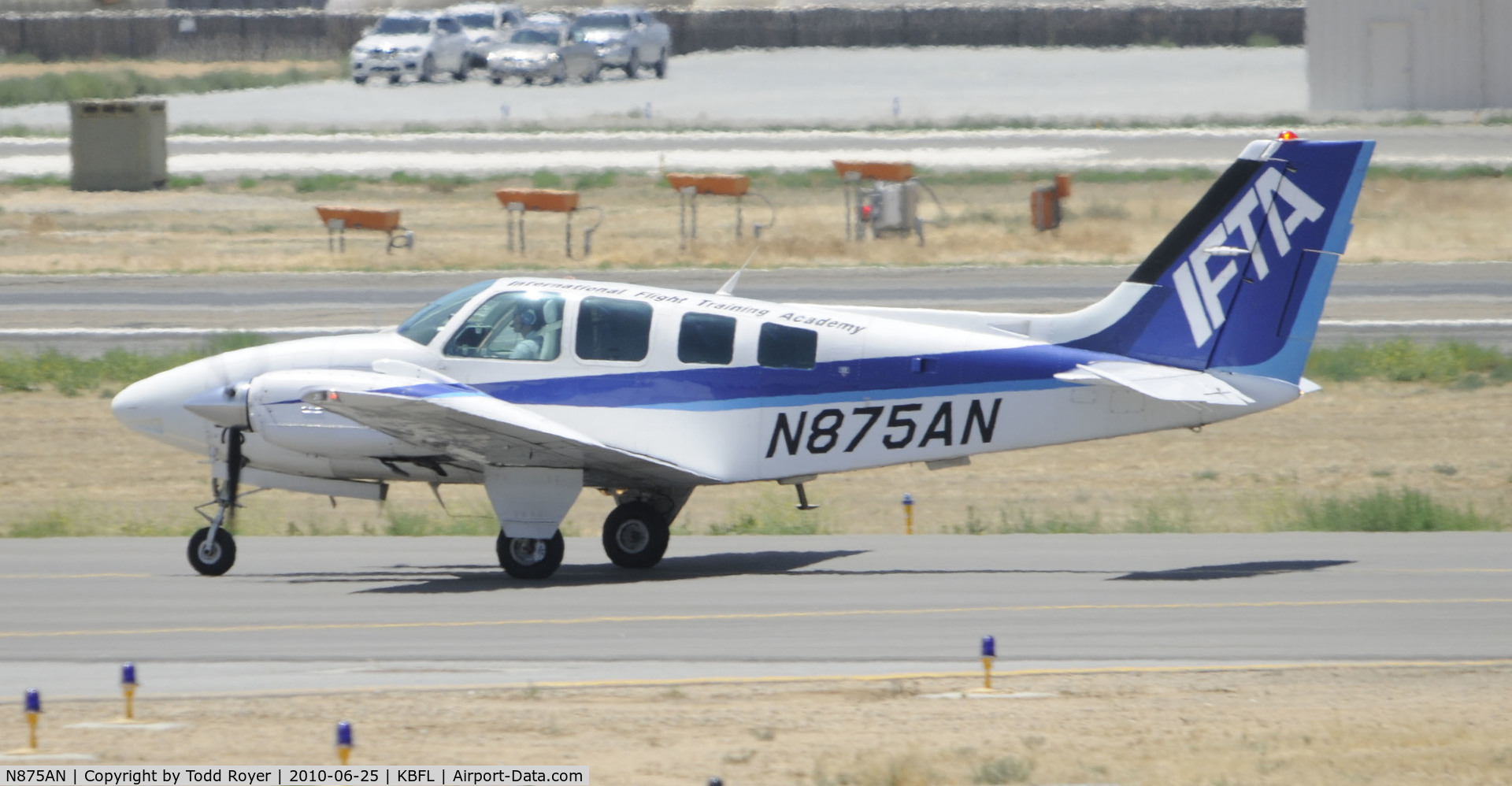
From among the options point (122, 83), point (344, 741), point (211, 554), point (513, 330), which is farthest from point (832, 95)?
point (344, 741)

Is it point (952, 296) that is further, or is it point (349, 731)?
point (952, 296)

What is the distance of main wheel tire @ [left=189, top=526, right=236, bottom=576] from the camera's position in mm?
14016

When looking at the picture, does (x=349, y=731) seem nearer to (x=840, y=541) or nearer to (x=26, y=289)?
(x=840, y=541)

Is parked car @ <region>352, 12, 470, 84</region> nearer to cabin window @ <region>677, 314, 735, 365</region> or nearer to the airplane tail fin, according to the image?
cabin window @ <region>677, 314, 735, 365</region>

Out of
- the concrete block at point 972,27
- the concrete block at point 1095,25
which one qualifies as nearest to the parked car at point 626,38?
the concrete block at point 972,27

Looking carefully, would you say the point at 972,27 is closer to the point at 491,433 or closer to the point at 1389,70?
the point at 1389,70

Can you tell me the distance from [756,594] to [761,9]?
223ft

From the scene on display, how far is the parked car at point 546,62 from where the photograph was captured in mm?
66500

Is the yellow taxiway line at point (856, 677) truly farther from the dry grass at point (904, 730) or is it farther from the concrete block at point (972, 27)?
the concrete block at point (972, 27)

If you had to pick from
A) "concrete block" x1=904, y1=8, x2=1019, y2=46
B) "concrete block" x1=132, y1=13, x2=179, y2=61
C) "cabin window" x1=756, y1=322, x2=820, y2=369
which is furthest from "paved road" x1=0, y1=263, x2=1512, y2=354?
"concrete block" x1=132, y1=13, x2=179, y2=61

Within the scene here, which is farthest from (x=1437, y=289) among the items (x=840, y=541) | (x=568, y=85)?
(x=568, y=85)

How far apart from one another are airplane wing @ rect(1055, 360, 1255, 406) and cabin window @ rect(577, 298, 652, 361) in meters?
3.30

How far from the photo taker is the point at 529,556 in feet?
45.2

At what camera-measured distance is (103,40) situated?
76875 mm
